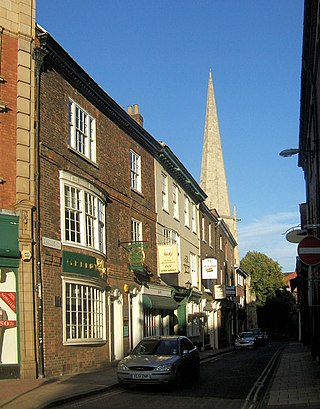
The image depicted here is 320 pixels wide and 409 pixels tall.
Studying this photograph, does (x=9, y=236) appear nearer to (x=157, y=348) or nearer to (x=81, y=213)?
→ (x=81, y=213)

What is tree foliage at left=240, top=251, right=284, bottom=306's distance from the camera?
82.4m

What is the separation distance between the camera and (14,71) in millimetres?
17875

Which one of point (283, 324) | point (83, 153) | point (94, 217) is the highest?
point (83, 153)

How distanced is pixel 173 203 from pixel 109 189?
1075 cm

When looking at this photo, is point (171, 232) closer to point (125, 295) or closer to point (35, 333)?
point (125, 295)

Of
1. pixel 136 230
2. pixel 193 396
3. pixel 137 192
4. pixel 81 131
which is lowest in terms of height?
pixel 193 396

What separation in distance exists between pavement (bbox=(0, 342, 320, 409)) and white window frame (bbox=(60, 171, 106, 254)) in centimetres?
449

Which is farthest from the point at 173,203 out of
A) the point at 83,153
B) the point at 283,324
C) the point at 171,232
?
the point at 283,324

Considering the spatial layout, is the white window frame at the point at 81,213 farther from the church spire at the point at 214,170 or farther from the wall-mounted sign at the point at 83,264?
the church spire at the point at 214,170

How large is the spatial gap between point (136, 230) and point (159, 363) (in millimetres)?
11835

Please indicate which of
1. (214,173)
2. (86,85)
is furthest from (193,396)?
(214,173)

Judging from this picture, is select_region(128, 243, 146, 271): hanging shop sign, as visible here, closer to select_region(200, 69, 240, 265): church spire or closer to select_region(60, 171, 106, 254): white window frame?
select_region(60, 171, 106, 254): white window frame

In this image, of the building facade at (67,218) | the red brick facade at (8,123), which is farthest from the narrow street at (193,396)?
the red brick facade at (8,123)

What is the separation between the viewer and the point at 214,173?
264 ft
